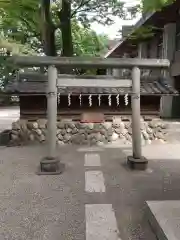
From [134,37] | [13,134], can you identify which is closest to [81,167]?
[13,134]

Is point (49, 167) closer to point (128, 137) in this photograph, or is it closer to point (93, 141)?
point (93, 141)

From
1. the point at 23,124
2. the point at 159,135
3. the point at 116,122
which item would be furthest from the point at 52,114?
the point at 159,135

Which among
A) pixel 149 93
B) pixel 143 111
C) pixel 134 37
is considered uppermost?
pixel 134 37

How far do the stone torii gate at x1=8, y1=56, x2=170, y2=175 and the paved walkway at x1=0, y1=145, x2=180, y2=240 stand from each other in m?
0.30

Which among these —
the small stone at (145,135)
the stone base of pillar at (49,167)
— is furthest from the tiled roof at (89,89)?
the stone base of pillar at (49,167)

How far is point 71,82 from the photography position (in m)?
6.18

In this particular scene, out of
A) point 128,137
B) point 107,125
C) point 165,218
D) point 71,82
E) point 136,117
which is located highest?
point 71,82

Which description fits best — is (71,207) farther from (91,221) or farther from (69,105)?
(69,105)

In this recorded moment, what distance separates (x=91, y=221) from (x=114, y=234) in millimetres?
423

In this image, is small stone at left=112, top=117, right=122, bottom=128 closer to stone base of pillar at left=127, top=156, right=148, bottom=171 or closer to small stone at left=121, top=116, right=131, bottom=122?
small stone at left=121, top=116, right=131, bottom=122

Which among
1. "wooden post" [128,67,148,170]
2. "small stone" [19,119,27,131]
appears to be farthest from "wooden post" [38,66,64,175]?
"small stone" [19,119,27,131]

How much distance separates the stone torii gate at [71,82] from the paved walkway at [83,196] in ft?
0.97

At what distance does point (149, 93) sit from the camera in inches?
346

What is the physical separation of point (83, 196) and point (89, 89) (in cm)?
457
